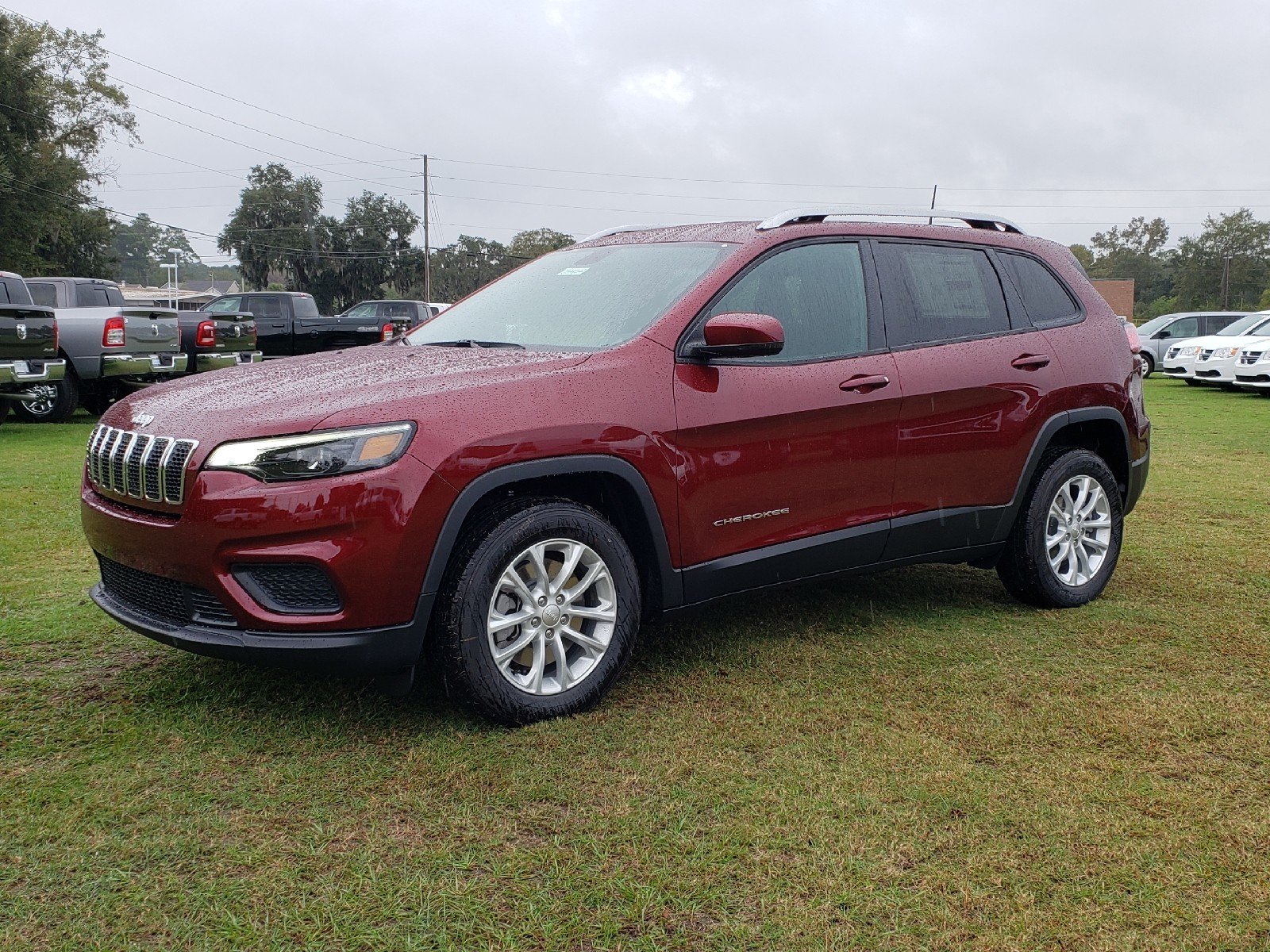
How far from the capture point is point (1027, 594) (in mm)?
5160

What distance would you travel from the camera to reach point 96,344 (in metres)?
13.3

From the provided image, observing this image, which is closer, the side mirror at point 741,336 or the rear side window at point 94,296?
the side mirror at point 741,336

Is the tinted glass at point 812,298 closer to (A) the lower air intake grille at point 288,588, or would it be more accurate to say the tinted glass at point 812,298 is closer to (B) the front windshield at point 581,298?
(B) the front windshield at point 581,298

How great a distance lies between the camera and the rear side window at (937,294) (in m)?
4.66

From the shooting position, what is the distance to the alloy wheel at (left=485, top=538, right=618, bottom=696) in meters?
3.60

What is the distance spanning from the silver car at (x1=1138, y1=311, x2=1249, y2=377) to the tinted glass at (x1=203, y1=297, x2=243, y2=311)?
20.0m

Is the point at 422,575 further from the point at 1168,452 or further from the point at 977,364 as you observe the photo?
the point at 1168,452

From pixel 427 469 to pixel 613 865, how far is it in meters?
1.26

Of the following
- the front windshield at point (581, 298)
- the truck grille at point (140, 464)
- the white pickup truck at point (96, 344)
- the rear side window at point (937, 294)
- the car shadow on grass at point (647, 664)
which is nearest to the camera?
the truck grille at point (140, 464)

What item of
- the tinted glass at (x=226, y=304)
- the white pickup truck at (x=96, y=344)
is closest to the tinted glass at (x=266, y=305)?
the tinted glass at (x=226, y=304)

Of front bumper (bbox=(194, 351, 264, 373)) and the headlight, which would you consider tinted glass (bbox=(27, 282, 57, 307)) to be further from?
the headlight

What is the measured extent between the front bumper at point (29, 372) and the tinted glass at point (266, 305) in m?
9.98

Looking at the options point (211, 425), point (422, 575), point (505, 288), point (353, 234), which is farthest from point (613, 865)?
point (353, 234)

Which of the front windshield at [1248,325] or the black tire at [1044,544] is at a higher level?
the front windshield at [1248,325]
